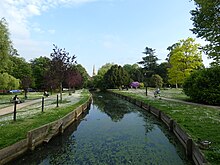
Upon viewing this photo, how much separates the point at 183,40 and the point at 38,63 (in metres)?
49.0

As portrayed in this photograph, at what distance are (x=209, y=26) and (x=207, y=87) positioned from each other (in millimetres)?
8965

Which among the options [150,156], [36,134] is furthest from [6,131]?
[150,156]

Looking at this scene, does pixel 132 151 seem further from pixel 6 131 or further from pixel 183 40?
pixel 183 40

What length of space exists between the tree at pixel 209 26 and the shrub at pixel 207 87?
11.9 ft

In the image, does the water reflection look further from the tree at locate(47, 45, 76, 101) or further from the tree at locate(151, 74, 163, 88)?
the tree at locate(151, 74, 163, 88)

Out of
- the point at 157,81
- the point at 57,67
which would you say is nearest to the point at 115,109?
the point at 57,67

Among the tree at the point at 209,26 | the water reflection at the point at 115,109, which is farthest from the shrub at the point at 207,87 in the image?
the water reflection at the point at 115,109

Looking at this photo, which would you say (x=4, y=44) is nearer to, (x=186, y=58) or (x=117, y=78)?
(x=186, y=58)

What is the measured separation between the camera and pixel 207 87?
24.1m

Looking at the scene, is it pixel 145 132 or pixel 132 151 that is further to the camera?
pixel 145 132

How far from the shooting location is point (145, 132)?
51.5ft

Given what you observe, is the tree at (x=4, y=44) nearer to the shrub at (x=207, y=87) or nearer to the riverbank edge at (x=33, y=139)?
the riverbank edge at (x=33, y=139)

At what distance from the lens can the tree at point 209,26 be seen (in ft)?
51.5

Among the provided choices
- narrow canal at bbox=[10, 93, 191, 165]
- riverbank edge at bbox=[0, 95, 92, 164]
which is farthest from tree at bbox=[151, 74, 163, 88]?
riverbank edge at bbox=[0, 95, 92, 164]
